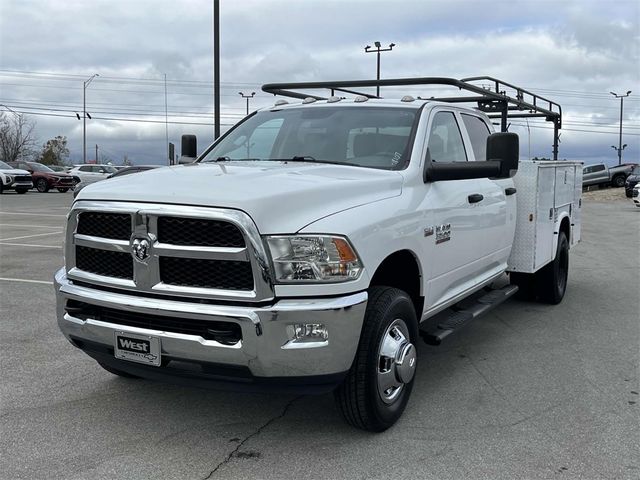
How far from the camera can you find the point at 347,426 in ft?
12.7

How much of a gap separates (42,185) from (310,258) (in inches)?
1436

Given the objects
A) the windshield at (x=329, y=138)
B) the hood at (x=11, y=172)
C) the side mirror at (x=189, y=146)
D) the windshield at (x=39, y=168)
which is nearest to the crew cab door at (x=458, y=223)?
the windshield at (x=329, y=138)

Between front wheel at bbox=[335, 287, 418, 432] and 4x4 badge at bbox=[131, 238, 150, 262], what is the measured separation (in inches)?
48.2

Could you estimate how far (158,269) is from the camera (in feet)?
11.0

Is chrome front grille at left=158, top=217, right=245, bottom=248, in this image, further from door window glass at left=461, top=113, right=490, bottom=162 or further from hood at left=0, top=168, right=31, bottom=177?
hood at left=0, top=168, right=31, bottom=177

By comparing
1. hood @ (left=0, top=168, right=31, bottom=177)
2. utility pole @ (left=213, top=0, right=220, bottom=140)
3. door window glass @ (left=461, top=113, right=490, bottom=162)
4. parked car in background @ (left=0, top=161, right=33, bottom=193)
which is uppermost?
utility pole @ (left=213, top=0, right=220, bottom=140)

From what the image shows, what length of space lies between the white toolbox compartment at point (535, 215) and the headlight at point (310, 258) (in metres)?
3.54

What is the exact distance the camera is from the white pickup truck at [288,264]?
3203 millimetres

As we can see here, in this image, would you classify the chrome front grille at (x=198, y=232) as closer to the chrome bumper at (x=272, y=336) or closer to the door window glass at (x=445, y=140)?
the chrome bumper at (x=272, y=336)

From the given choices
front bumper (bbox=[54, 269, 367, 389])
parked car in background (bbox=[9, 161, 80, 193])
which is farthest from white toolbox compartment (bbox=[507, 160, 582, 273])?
parked car in background (bbox=[9, 161, 80, 193])

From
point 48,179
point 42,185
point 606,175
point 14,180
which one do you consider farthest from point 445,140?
point 606,175

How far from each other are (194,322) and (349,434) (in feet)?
3.86

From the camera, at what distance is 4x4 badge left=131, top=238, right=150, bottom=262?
3.36 m

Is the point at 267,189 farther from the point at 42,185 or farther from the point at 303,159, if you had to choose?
the point at 42,185
